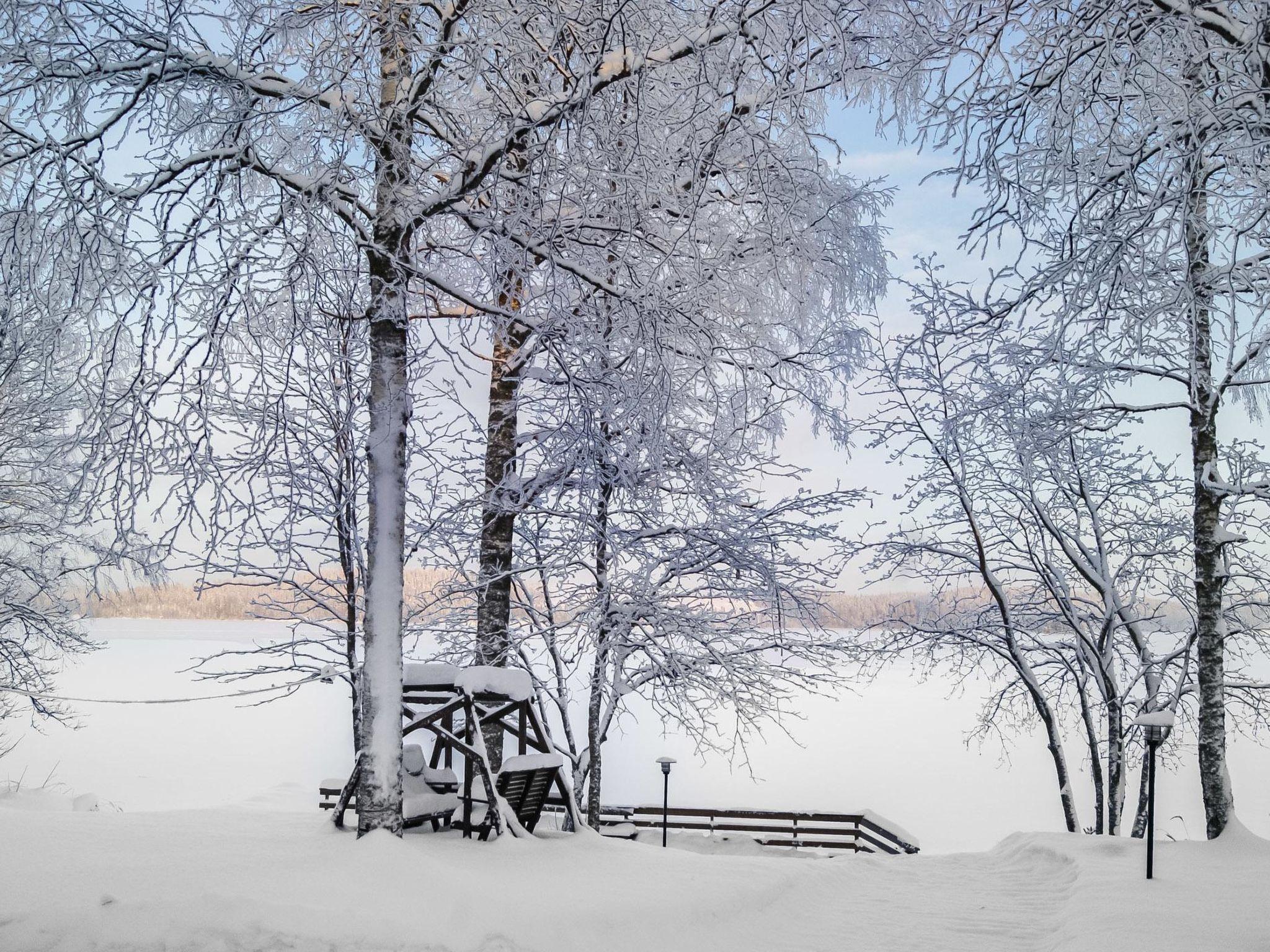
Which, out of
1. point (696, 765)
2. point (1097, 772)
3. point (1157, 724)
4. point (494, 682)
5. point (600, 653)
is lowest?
point (696, 765)

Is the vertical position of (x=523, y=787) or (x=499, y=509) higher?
(x=499, y=509)

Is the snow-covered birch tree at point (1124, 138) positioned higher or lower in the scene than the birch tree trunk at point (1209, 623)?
higher

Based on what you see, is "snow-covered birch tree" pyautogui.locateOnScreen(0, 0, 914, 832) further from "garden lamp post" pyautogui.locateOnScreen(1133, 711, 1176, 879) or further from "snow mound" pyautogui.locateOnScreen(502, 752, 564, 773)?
"garden lamp post" pyautogui.locateOnScreen(1133, 711, 1176, 879)

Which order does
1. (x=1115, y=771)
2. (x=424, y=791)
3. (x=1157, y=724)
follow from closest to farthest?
(x=424, y=791)
(x=1157, y=724)
(x=1115, y=771)

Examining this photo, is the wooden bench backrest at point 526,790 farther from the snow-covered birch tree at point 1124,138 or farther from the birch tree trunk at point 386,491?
the snow-covered birch tree at point 1124,138

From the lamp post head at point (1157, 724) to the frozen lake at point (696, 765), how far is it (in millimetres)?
5508

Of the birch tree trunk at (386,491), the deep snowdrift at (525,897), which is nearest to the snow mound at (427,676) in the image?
the birch tree trunk at (386,491)

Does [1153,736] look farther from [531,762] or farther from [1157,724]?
[531,762]

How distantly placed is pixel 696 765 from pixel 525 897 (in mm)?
51870

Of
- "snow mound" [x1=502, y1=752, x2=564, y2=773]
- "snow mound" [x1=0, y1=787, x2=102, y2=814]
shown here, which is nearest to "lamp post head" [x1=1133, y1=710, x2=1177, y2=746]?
"snow mound" [x1=502, y1=752, x2=564, y2=773]

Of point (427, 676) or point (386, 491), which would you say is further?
point (427, 676)

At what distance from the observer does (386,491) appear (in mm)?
7012

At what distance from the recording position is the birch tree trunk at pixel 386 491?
266 inches

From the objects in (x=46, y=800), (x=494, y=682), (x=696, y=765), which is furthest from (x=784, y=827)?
(x=696, y=765)
